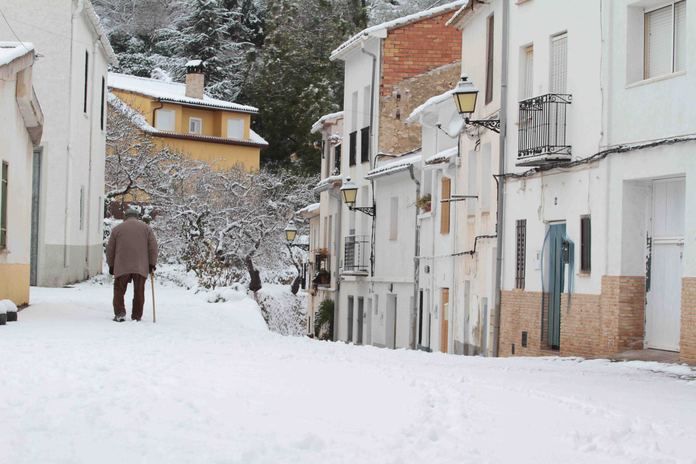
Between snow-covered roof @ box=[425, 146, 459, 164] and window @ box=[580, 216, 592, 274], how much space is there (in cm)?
854

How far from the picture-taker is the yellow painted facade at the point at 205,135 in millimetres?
57281

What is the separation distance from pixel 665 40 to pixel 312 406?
11192 mm

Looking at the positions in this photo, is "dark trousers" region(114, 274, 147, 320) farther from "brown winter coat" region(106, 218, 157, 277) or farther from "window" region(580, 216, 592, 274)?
"window" region(580, 216, 592, 274)

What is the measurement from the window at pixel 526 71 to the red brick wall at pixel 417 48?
1591 cm

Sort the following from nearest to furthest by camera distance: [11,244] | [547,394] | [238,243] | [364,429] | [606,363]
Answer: [364,429], [547,394], [606,363], [11,244], [238,243]

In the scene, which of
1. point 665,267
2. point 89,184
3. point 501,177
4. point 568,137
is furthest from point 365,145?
point 665,267

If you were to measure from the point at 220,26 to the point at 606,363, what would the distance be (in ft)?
175

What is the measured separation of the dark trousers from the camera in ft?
60.0

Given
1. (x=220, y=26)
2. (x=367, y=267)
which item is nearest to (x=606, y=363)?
(x=367, y=267)

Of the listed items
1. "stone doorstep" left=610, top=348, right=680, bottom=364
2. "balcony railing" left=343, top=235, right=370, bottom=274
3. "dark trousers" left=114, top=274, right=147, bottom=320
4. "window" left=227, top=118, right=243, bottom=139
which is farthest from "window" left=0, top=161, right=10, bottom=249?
"window" left=227, top=118, right=243, bottom=139

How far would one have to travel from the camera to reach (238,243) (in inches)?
1970

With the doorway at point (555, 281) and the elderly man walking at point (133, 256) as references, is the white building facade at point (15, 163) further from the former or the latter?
the doorway at point (555, 281)

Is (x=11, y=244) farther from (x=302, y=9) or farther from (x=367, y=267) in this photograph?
(x=302, y=9)

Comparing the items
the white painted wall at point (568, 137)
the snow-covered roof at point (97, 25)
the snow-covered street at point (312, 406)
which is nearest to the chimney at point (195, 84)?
the snow-covered roof at point (97, 25)
